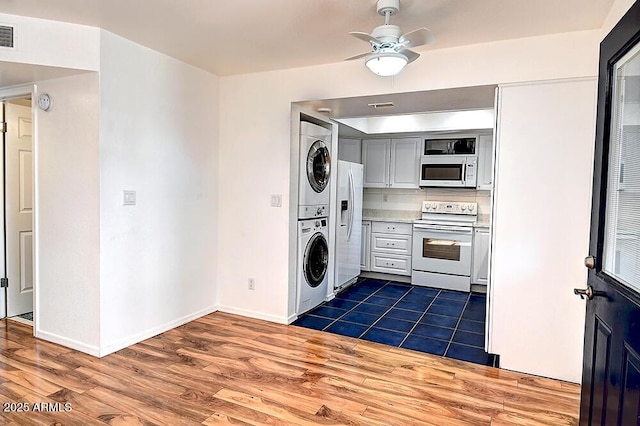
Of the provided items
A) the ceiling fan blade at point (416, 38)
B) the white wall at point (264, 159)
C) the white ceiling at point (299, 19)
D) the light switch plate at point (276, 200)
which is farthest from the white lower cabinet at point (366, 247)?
the ceiling fan blade at point (416, 38)

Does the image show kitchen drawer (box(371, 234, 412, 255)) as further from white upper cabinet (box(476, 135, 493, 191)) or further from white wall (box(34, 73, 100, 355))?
white wall (box(34, 73, 100, 355))

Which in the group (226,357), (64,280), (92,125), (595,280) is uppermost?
(92,125)

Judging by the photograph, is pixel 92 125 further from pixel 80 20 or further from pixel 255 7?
pixel 255 7

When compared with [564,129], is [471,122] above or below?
above

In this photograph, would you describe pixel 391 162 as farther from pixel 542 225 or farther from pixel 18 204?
pixel 18 204

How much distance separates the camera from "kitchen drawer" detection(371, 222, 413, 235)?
560 cm

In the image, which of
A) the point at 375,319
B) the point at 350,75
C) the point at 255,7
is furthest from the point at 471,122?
the point at 255,7

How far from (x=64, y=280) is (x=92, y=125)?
4.09ft

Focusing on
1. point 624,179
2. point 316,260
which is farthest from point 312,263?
point 624,179

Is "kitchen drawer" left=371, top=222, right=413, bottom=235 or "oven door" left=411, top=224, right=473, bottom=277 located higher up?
"kitchen drawer" left=371, top=222, right=413, bottom=235

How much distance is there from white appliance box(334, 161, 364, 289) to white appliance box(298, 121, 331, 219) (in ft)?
1.52

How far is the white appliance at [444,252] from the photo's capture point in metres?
5.20

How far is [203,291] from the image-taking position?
13.1ft

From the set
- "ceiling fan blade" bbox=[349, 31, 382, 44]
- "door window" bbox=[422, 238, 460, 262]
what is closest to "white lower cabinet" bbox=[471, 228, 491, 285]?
"door window" bbox=[422, 238, 460, 262]
